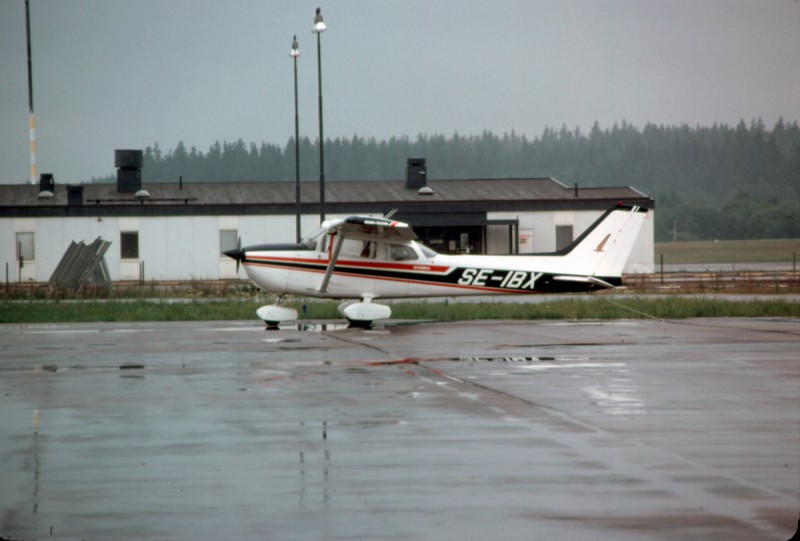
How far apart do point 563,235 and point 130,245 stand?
2000 cm

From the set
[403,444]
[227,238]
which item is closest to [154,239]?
[227,238]

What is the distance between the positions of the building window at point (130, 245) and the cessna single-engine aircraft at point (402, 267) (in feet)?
92.6

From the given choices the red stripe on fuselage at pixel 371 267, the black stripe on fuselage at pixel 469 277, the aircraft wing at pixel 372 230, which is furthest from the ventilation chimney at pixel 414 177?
the aircraft wing at pixel 372 230

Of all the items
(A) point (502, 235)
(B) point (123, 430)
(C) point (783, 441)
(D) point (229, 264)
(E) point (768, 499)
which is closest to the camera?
(E) point (768, 499)

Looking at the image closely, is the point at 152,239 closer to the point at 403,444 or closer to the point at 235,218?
the point at 235,218

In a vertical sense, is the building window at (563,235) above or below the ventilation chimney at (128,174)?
below

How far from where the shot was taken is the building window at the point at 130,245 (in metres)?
51.1

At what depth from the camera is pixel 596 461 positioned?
805 cm

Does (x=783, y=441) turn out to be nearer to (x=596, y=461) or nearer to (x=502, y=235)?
(x=596, y=461)

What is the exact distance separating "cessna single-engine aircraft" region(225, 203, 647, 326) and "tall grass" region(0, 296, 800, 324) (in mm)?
1839

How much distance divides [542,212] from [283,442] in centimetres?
4533

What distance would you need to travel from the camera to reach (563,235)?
176ft

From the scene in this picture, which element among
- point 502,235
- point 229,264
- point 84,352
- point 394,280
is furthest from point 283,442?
point 502,235

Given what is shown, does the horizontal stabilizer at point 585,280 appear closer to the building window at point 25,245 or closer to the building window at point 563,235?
the building window at point 563,235
